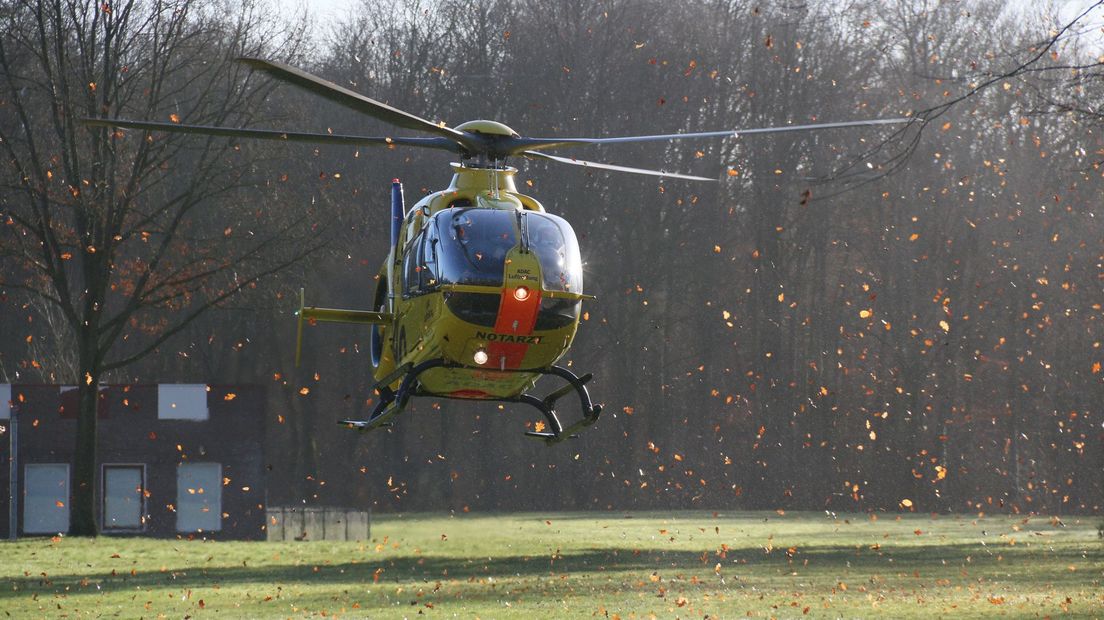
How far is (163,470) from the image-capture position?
1391 inches

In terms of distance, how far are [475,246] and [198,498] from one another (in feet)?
73.7

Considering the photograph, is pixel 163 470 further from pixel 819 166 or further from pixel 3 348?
pixel 819 166

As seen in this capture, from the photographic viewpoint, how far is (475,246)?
14.7 m

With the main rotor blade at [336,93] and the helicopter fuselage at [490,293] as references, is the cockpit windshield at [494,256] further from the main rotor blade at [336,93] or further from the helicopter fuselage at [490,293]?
the main rotor blade at [336,93]

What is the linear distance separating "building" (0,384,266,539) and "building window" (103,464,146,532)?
0.02 meters

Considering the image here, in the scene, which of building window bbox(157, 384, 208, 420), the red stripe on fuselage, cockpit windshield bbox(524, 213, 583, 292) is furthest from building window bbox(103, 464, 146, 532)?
cockpit windshield bbox(524, 213, 583, 292)

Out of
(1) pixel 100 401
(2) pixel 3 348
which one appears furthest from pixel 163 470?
(2) pixel 3 348

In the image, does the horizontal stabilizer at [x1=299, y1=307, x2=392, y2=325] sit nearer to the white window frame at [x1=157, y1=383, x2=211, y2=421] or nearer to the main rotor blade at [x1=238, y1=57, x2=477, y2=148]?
the main rotor blade at [x1=238, y1=57, x2=477, y2=148]

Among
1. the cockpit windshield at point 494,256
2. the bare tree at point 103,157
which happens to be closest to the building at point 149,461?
the bare tree at point 103,157

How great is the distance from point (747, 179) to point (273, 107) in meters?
16.2

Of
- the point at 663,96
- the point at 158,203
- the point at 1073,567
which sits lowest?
the point at 1073,567

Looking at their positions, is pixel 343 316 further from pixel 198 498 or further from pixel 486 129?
pixel 198 498

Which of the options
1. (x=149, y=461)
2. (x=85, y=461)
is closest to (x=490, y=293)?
(x=85, y=461)

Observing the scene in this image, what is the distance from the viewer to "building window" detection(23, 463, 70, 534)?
115ft
